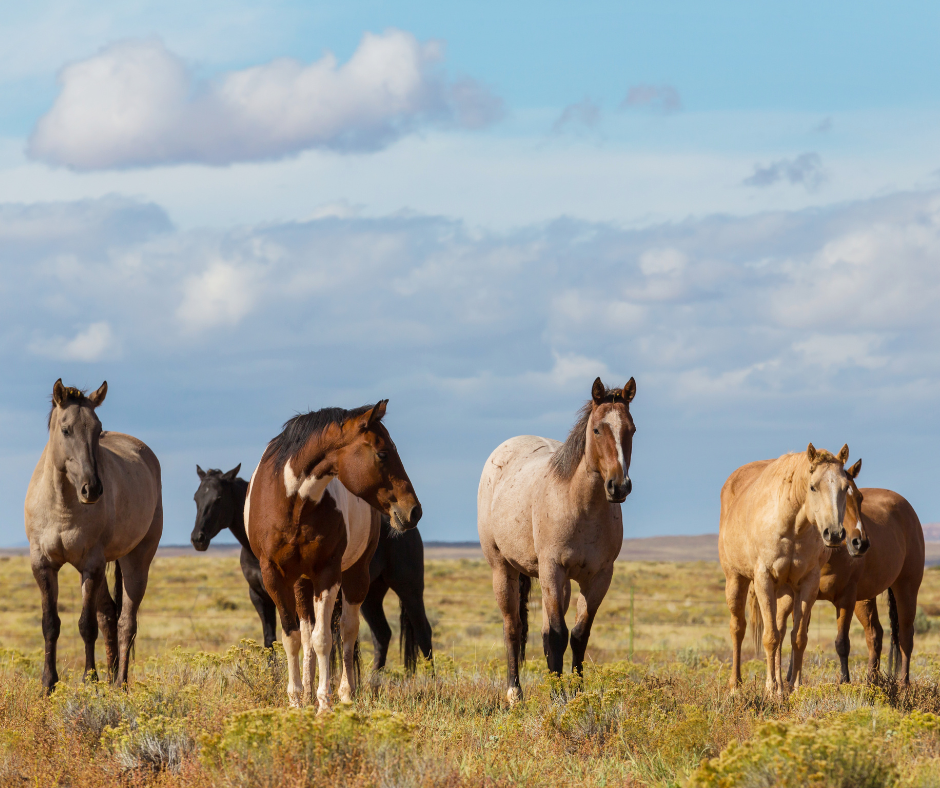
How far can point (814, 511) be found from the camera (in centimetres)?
902

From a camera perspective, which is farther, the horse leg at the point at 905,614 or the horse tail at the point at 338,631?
the horse leg at the point at 905,614

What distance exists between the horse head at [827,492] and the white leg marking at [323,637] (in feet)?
14.2

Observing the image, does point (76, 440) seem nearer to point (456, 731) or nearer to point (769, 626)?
point (456, 731)

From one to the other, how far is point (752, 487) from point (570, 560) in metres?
2.66

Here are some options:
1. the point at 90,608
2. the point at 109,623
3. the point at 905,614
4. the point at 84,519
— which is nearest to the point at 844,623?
the point at 905,614

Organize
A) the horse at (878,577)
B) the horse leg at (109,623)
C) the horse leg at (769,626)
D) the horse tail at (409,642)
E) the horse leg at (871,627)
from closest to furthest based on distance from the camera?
the horse leg at (769,626) < the horse leg at (109,623) < the horse at (878,577) < the horse tail at (409,642) < the horse leg at (871,627)

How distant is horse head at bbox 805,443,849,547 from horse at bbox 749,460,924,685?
3.38ft

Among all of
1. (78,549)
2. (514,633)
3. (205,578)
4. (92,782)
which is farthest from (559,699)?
(205,578)

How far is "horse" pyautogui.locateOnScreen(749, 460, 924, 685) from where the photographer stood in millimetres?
11406

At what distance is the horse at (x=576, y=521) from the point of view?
8.32m

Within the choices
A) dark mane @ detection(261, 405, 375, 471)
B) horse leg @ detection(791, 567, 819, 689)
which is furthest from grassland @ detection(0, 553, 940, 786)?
dark mane @ detection(261, 405, 375, 471)

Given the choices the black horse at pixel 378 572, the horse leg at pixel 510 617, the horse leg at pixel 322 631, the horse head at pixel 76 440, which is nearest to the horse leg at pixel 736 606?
the horse leg at pixel 510 617

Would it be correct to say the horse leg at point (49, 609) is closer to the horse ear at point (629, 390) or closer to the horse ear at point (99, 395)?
the horse ear at point (99, 395)

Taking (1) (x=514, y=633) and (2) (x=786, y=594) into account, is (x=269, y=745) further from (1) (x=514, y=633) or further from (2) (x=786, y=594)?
(2) (x=786, y=594)
